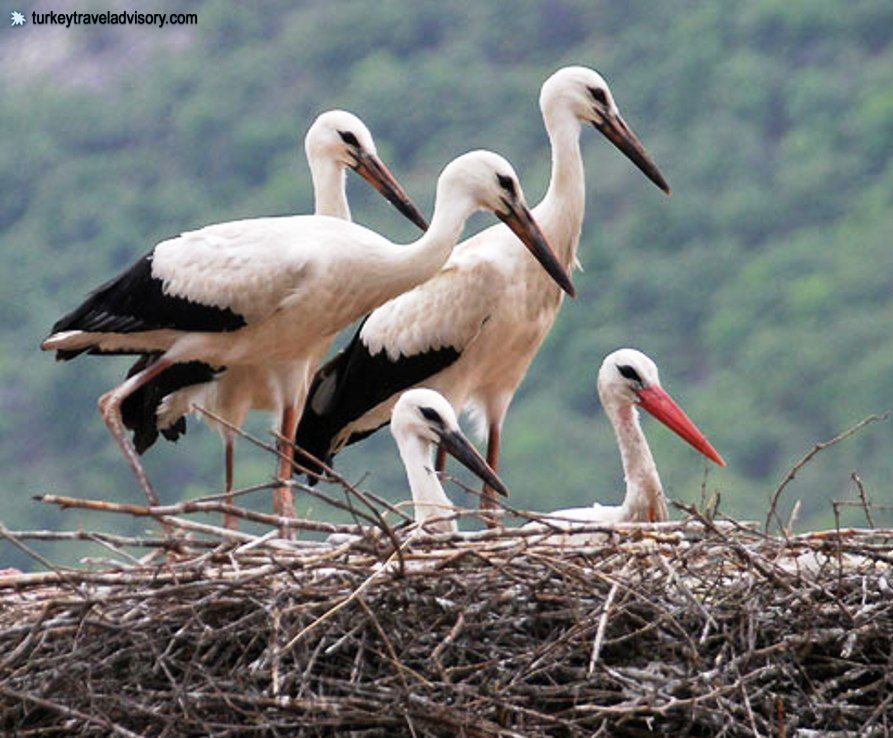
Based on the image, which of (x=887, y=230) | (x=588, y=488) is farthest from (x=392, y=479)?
(x=887, y=230)

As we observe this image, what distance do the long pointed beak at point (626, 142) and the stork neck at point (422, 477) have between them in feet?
6.53

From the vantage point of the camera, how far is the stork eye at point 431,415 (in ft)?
27.2

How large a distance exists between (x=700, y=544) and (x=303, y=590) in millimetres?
1051

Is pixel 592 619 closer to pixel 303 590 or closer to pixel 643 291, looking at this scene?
pixel 303 590

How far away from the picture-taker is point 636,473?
875 centimetres

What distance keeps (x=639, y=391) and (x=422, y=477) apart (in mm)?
1075

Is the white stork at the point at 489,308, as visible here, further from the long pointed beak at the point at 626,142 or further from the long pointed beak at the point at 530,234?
the long pointed beak at the point at 530,234

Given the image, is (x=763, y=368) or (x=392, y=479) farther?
(x=763, y=368)

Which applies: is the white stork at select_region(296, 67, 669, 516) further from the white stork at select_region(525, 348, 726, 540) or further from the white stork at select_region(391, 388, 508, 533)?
the white stork at select_region(391, 388, 508, 533)

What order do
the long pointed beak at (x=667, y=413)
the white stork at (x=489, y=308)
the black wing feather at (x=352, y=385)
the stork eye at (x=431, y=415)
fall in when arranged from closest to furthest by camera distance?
the stork eye at (x=431, y=415) → the long pointed beak at (x=667, y=413) → the white stork at (x=489, y=308) → the black wing feather at (x=352, y=385)

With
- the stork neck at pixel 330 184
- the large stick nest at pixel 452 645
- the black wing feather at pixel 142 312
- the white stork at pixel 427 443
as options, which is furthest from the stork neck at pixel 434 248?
the large stick nest at pixel 452 645

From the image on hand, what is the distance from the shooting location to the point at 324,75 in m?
34.3

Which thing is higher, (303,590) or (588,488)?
(588,488)

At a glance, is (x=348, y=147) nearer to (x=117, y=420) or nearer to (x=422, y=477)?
(x=117, y=420)
